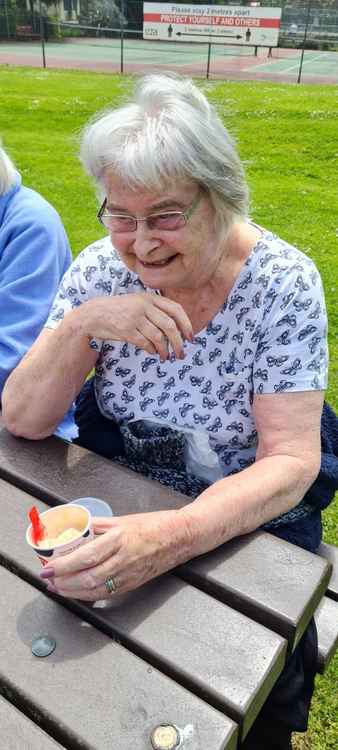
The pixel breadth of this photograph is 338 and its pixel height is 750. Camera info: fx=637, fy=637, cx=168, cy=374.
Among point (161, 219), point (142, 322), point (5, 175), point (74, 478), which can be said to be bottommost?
point (74, 478)

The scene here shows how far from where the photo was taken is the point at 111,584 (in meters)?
1.23

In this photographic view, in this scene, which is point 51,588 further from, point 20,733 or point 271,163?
point 271,163

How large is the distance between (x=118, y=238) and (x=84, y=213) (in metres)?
4.70

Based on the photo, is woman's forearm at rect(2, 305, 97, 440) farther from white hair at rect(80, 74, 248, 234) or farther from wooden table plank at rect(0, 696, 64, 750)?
wooden table plank at rect(0, 696, 64, 750)

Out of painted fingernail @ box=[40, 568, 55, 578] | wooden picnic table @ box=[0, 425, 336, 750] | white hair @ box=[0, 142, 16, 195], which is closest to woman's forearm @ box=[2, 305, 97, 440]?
wooden picnic table @ box=[0, 425, 336, 750]

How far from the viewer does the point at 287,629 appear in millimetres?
1191

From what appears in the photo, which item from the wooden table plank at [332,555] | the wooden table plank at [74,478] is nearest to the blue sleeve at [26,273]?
the wooden table plank at [74,478]

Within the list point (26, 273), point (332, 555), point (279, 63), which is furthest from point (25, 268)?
point (279, 63)

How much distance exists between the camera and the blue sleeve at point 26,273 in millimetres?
2021

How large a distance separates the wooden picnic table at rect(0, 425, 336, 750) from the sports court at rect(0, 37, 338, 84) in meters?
19.5

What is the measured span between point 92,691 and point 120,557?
241 millimetres

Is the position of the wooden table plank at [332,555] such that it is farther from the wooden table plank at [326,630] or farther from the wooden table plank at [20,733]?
the wooden table plank at [20,733]

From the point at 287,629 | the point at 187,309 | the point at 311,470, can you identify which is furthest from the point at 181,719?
the point at 187,309

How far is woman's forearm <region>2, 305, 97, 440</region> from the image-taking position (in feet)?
5.69
